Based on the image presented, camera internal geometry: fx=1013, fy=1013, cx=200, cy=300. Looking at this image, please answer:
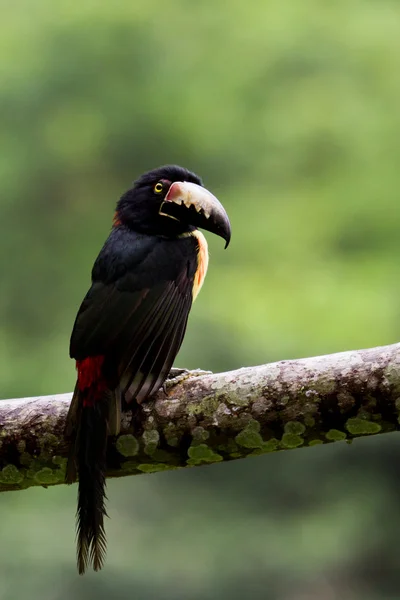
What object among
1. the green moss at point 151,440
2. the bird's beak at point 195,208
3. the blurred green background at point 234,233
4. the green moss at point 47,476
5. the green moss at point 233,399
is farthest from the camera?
the blurred green background at point 234,233

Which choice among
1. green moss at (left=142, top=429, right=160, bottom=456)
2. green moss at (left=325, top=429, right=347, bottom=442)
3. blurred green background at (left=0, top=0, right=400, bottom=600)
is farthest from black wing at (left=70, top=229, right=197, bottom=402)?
blurred green background at (left=0, top=0, right=400, bottom=600)

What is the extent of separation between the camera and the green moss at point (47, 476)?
2.99 meters

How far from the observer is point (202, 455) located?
9.26 feet

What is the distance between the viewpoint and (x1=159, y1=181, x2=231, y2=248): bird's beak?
3.38 metres

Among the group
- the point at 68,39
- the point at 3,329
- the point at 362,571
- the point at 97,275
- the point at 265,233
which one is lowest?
the point at 362,571

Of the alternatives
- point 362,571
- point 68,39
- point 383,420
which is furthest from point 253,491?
point 68,39

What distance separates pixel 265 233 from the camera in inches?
279

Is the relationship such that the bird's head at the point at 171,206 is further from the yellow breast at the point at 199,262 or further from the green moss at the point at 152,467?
the green moss at the point at 152,467

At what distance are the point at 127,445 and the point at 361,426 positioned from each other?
27.0 inches

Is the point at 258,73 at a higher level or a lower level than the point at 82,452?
higher

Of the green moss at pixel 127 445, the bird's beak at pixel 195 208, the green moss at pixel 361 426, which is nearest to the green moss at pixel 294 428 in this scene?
the green moss at pixel 361 426

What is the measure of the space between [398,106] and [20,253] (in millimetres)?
3066

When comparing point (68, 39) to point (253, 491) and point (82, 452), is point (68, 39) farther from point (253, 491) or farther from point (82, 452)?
point (82, 452)

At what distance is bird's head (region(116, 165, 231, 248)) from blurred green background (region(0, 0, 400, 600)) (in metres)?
1.98
